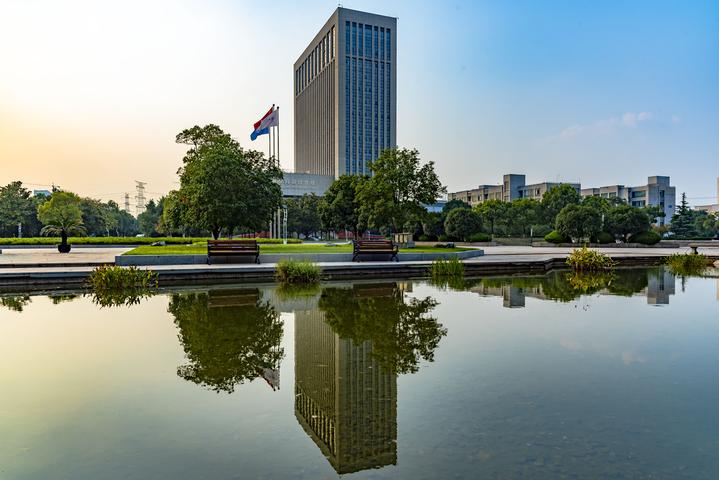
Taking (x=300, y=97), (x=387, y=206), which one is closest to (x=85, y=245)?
(x=387, y=206)

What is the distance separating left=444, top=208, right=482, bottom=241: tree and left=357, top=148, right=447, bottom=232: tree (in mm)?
17031

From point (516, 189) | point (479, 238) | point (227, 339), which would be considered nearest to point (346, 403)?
point (227, 339)

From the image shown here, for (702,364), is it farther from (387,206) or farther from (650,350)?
(387,206)

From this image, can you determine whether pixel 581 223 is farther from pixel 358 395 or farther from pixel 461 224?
pixel 358 395

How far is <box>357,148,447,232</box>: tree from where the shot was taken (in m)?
26.6

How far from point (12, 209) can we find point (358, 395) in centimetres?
6656

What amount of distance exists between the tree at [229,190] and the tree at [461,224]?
21.3m

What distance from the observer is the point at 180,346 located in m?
6.56

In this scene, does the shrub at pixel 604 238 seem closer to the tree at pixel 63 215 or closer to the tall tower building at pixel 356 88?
the tree at pixel 63 215

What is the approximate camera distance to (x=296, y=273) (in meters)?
14.3

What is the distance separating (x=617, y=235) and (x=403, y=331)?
4325cm

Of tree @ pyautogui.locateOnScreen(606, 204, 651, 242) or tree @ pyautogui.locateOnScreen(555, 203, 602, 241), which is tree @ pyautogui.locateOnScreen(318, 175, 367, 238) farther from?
tree @ pyautogui.locateOnScreen(606, 204, 651, 242)

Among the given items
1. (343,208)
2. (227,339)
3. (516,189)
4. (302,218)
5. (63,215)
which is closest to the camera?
(227,339)

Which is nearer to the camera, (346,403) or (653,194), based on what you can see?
(346,403)
